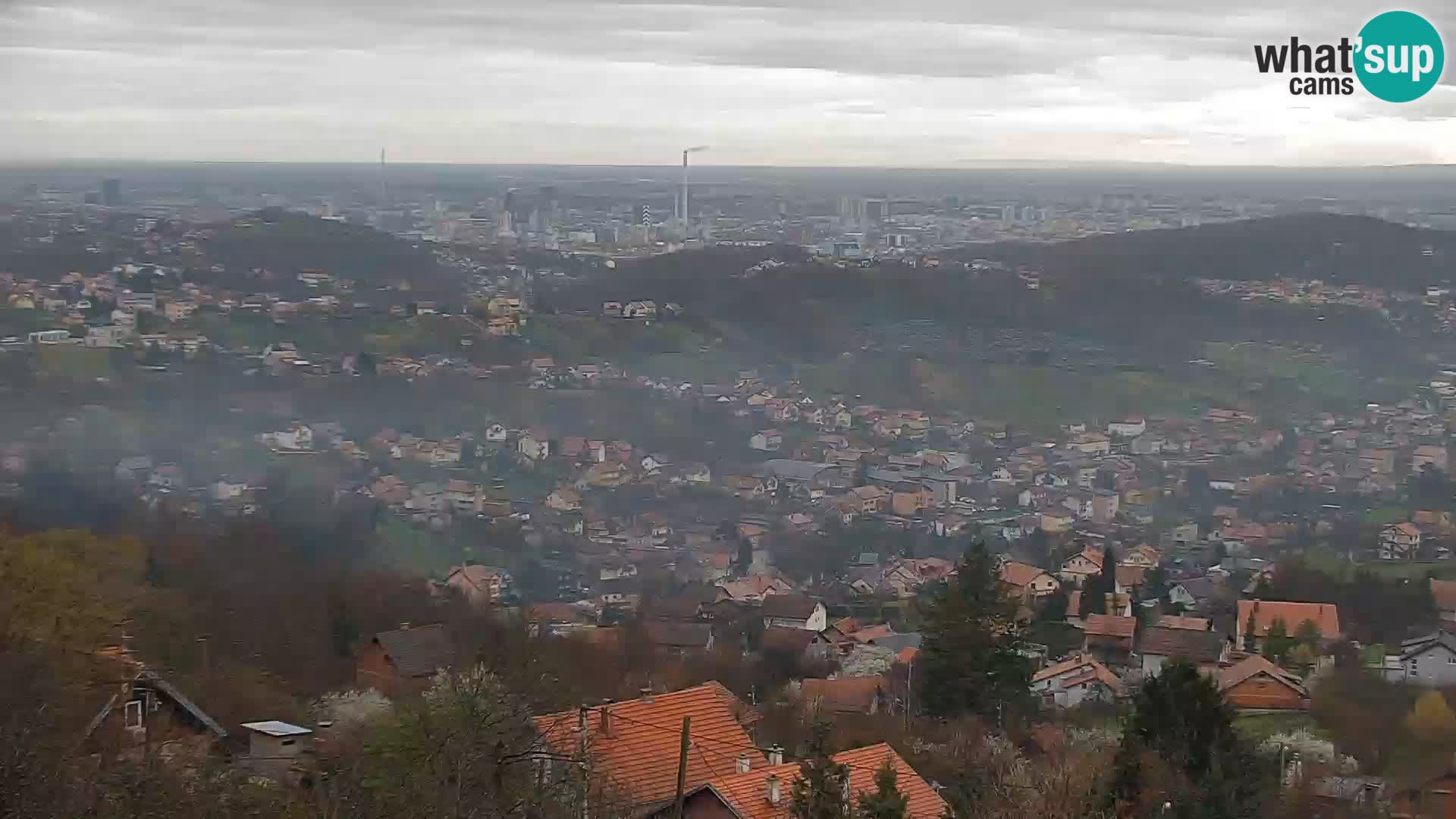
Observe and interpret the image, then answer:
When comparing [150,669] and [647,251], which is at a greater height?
[647,251]

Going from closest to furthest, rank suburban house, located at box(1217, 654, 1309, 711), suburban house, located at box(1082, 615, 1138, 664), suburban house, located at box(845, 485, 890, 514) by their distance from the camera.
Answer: suburban house, located at box(1217, 654, 1309, 711) < suburban house, located at box(1082, 615, 1138, 664) < suburban house, located at box(845, 485, 890, 514)

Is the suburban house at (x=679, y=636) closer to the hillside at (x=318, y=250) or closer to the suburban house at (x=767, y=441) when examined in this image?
the hillside at (x=318, y=250)

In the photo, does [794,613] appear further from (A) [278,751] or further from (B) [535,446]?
(A) [278,751]

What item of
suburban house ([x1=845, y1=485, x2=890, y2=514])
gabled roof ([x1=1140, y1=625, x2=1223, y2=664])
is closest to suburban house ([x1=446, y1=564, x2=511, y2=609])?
gabled roof ([x1=1140, y1=625, x2=1223, y2=664])

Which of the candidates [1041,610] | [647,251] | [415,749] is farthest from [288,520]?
[647,251]

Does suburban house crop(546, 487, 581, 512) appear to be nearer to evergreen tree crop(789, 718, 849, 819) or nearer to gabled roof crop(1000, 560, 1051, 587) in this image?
gabled roof crop(1000, 560, 1051, 587)

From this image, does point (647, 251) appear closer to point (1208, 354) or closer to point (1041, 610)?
point (1208, 354)
